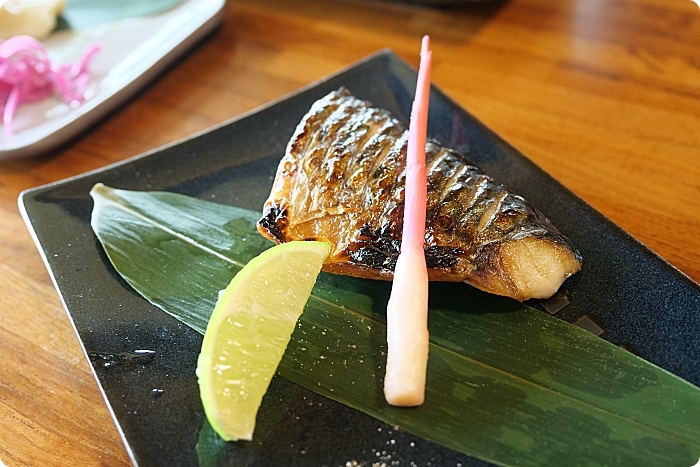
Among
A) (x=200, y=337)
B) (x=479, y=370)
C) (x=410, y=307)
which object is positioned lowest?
(x=200, y=337)

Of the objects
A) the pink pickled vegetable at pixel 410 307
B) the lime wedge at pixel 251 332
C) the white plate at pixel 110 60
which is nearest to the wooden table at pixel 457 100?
the white plate at pixel 110 60

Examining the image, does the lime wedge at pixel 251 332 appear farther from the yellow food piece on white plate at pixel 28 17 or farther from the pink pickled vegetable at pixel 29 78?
the yellow food piece on white plate at pixel 28 17

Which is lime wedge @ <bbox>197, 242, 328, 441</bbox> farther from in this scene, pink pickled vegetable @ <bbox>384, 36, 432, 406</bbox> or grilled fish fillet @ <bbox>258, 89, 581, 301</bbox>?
pink pickled vegetable @ <bbox>384, 36, 432, 406</bbox>

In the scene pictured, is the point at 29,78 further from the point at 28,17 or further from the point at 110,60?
the point at 28,17

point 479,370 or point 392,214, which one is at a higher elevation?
point 392,214

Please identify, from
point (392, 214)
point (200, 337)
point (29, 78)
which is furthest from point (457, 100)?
point (29, 78)

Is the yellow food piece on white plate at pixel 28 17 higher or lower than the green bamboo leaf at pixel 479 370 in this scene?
higher

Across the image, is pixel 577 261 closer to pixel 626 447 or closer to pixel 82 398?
pixel 626 447
